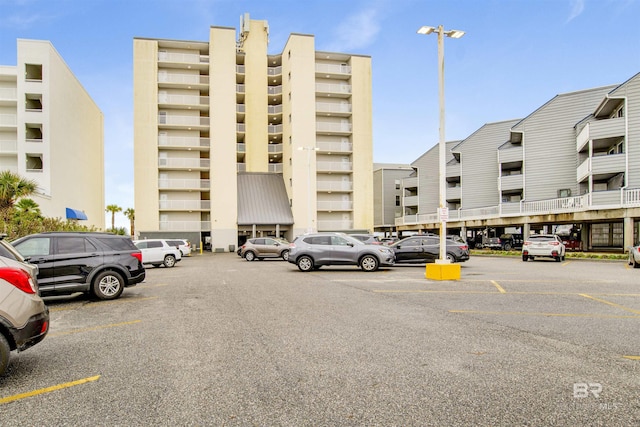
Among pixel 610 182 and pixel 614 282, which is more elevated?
pixel 610 182

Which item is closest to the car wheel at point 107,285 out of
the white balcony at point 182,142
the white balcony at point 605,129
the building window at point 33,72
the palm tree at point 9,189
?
the palm tree at point 9,189

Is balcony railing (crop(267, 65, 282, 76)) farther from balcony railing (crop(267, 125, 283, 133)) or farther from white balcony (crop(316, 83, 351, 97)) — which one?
balcony railing (crop(267, 125, 283, 133))

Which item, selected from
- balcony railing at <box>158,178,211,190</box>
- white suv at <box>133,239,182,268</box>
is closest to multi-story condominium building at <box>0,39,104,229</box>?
balcony railing at <box>158,178,211,190</box>

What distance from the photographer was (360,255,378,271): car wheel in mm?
18453

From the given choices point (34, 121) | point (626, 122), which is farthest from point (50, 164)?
point (626, 122)

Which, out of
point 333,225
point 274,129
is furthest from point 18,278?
point 274,129

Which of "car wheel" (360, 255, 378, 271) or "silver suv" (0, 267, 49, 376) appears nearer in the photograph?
"silver suv" (0, 267, 49, 376)

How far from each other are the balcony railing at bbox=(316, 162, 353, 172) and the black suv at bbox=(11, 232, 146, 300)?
38792mm

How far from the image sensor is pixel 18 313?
4.84m

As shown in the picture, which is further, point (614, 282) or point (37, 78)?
point (37, 78)

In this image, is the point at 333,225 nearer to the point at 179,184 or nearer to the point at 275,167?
the point at 275,167

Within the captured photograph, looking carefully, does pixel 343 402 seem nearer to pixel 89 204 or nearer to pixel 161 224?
pixel 161 224

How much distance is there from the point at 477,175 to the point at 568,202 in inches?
675

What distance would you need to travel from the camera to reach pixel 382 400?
4113mm
